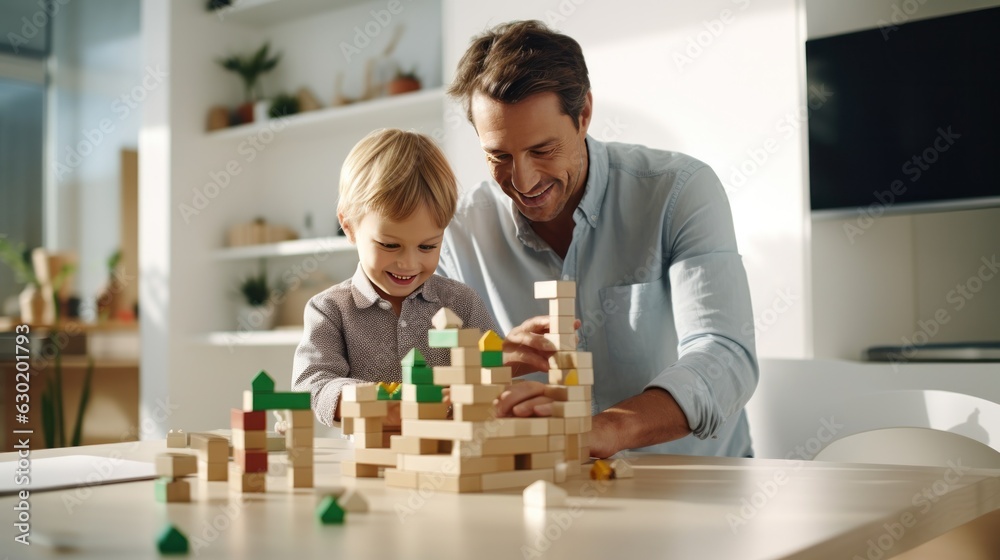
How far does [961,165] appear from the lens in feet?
7.54

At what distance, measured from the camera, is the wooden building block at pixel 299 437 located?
3.34ft

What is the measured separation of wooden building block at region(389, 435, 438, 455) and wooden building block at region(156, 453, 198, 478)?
22cm

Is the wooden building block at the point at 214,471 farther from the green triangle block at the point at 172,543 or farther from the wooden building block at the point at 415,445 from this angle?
the green triangle block at the point at 172,543

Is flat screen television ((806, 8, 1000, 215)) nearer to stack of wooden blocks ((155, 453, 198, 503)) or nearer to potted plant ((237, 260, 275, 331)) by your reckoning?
stack of wooden blocks ((155, 453, 198, 503))

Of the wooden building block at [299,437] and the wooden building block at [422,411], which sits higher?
the wooden building block at [422,411]

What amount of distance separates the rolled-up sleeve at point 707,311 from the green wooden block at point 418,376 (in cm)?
49

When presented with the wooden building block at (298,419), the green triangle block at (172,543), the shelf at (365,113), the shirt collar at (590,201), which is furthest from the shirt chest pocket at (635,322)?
the shelf at (365,113)

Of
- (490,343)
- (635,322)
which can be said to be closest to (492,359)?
(490,343)

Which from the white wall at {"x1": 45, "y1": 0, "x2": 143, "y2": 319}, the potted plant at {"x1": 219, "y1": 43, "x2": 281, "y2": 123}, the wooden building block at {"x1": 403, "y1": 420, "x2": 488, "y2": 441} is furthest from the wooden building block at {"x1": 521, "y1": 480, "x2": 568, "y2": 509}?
the white wall at {"x1": 45, "y1": 0, "x2": 143, "y2": 319}

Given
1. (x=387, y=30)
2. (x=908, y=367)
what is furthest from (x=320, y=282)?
(x=908, y=367)

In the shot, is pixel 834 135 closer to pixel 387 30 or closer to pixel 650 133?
pixel 650 133

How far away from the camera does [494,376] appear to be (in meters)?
1.03

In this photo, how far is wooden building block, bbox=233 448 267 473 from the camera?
1013 mm

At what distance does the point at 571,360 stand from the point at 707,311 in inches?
25.5
